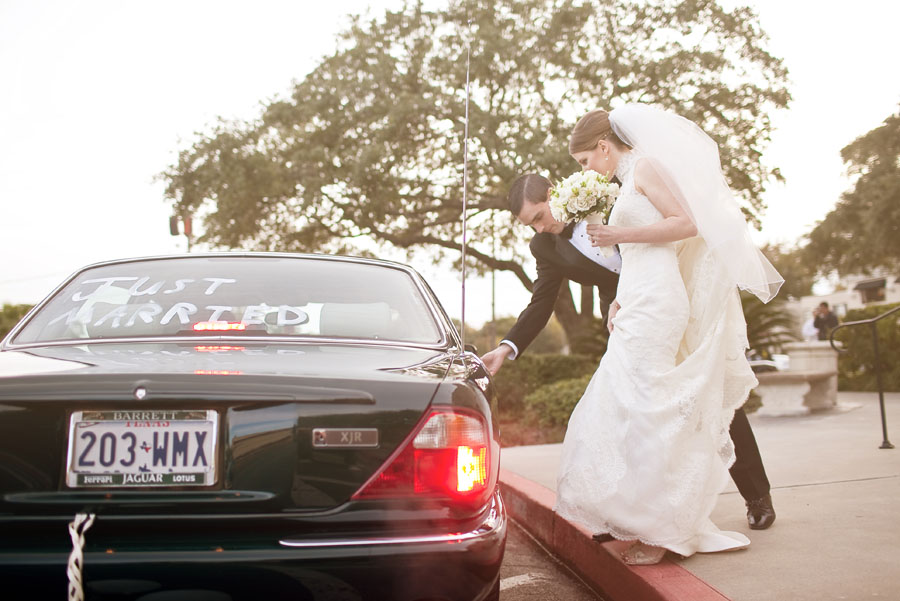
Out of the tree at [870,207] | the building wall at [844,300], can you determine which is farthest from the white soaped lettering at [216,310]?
the building wall at [844,300]

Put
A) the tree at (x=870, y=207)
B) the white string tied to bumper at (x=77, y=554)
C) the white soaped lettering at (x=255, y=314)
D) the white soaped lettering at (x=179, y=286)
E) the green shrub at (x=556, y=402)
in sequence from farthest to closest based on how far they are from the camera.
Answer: the tree at (x=870, y=207) < the green shrub at (x=556, y=402) < the white soaped lettering at (x=179, y=286) < the white soaped lettering at (x=255, y=314) < the white string tied to bumper at (x=77, y=554)

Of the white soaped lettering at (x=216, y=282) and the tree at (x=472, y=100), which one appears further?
the tree at (x=472, y=100)

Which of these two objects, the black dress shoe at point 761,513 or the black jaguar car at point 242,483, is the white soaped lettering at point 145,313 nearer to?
the black jaguar car at point 242,483

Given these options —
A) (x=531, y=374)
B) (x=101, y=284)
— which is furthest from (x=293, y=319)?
(x=531, y=374)

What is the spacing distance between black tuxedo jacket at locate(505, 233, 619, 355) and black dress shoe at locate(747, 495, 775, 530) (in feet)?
3.95

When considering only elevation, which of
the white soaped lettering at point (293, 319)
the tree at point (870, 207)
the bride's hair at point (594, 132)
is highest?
the tree at point (870, 207)

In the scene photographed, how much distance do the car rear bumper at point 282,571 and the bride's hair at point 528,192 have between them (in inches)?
92.9

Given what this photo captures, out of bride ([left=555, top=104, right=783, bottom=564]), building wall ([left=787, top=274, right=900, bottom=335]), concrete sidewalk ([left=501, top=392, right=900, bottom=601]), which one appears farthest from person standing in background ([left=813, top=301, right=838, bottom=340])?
building wall ([left=787, top=274, right=900, bottom=335])

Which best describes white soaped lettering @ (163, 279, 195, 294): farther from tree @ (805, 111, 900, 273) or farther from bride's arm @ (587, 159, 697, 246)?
tree @ (805, 111, 900, 273)

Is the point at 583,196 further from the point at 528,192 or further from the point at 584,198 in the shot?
the point at 528,192

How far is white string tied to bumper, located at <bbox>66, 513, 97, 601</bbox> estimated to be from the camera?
195cm

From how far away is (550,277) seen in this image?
4336 millimetres

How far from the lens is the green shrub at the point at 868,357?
1384cm

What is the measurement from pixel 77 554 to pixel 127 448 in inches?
10.3
